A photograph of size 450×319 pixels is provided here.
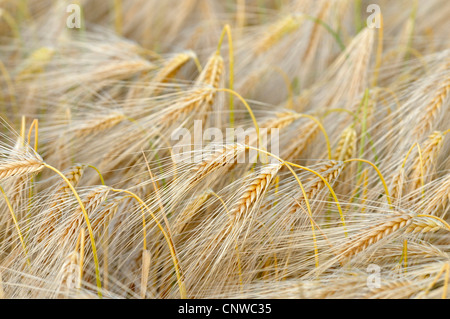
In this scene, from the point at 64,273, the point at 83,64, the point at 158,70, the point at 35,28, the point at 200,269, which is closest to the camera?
the point at 64,273

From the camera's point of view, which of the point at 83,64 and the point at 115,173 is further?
the point at 83,64

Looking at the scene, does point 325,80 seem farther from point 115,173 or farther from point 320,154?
point 115,173

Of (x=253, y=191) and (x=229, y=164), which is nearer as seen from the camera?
(x=253, y=191)

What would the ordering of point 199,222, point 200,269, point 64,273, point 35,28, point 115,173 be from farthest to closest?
point 35,28, point 115,173, point 199,222, point 200,269, point 64,273

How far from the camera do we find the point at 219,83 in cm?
128

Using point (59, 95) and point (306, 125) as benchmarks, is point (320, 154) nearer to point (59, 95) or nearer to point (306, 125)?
point (306, 125)

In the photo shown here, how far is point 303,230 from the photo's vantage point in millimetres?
1019

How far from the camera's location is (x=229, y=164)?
113 centimetres

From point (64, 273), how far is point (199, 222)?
0.36 meters

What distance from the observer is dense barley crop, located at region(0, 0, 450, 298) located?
933 mm

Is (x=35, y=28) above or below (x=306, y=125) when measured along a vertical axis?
above

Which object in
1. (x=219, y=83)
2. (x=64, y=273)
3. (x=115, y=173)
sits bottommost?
(x=64, y=273)

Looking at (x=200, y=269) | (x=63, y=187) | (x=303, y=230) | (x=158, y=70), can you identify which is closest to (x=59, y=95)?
(x=158, y=70)

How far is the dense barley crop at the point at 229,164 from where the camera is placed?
0.93m
